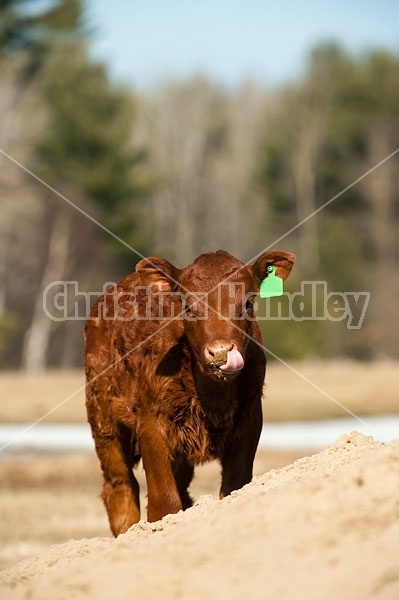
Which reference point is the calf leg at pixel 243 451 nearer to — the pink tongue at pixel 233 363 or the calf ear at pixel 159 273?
the pink tongue at pixel 233 363

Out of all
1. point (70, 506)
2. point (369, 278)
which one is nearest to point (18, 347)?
point (369, 278)

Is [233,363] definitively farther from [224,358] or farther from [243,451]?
[243,451]

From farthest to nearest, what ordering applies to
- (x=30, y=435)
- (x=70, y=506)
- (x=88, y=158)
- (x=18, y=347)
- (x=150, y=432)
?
1. (x=88, y=158)
2. (x=18, y=347)
3. (x=30, y=435)
4. (x=70, y=506)
5. (x=150, y=432)

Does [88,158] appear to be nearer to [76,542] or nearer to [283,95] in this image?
[283,95]

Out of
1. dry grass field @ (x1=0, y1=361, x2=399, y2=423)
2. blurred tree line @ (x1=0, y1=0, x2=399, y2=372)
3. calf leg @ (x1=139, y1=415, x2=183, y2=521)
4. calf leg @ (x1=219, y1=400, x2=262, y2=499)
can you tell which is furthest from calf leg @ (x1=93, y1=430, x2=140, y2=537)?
blurred tree line @ (x1=0, y1=0, x2=399, y2=372)

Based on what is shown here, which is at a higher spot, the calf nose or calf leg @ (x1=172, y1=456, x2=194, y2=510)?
the calf nose

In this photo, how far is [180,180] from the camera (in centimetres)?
7131

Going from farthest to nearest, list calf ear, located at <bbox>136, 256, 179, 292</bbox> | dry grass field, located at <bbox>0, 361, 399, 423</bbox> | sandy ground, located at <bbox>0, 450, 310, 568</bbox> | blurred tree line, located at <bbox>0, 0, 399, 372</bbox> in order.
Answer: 1. blurred tree line, located at <bbox>0, 0, 399, 372</bbox>
2. dry grass field, located at <bbox>0, 361, 399, 423</bbox>
3. sandy ground, located at <bbox>0, 450, 310, 568</bbox>
4. calf ear, located at <bbox>136, 256, 179, 292</bbox>

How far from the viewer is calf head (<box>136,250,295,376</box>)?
8.02 m

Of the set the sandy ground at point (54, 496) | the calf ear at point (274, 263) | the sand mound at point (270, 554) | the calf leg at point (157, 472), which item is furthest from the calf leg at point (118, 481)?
the sand mound at point (270, 554)

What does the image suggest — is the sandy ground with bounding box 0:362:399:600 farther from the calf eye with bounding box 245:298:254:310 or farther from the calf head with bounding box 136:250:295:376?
the calf eye with bounding box 245:298:254:310

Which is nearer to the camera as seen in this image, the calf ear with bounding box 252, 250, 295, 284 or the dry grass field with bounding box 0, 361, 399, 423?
the calf ear with bounding box 252, 250, 295, 284

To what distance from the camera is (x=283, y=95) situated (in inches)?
2854

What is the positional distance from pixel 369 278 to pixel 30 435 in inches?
1423
